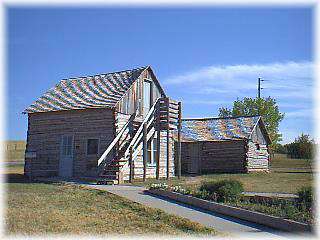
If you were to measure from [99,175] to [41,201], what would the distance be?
8829mm

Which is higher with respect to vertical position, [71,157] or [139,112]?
[139,112]

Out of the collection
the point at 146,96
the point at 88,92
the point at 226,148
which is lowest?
the point at 226,148

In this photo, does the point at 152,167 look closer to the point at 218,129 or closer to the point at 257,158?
the point at 218,129

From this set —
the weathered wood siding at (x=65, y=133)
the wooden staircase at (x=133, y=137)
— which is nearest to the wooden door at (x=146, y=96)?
the wooden staircase at (x=133, y=137)

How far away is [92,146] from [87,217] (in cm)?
1466

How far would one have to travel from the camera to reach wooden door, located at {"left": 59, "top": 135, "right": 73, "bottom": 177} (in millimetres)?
26422

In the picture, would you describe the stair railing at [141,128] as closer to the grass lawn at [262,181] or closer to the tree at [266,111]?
the grass lawn at [262,181]

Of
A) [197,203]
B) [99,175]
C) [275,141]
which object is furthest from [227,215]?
[275,141]

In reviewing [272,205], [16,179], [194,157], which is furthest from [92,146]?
[272,205]

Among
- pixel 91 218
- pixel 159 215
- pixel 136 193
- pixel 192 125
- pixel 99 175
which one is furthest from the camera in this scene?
pixel 192 125

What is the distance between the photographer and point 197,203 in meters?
14.6

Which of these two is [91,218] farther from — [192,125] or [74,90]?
[192,125]

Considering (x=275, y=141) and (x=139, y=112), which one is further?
(x=275, y=141)

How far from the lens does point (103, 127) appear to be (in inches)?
1008
